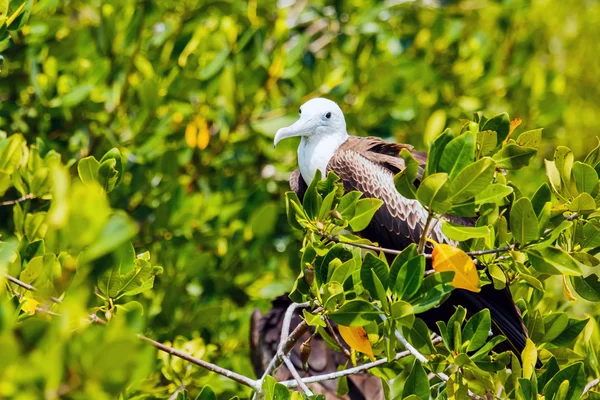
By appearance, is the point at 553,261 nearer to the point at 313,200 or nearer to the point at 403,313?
the point at 403,313

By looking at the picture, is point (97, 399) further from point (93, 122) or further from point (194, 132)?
point (194, 132)

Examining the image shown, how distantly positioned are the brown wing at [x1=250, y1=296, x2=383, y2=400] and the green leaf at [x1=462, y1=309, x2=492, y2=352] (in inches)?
44.1

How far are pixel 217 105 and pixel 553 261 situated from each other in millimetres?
2072

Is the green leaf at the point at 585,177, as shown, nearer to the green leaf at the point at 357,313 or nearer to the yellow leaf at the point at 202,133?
the green leaf at the point at 357,313

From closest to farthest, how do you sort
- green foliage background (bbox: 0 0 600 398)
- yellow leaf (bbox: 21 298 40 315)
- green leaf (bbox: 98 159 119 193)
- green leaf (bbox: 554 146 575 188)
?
yellow leaf (bbox: 21 298 40 315), green leaf (bbox: 98 159 119 193), green leaf (bbox: 554 146 575 188), green foliage background (bbox: 0 0 600 398)

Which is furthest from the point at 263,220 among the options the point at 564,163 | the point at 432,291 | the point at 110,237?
the point at 110,237

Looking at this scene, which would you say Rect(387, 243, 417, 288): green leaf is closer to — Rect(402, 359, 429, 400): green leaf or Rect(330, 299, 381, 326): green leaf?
Rect(330, 299, 381, 326): green leaf

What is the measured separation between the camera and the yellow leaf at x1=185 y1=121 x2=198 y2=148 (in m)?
3.34

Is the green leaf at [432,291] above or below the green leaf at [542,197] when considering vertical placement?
below

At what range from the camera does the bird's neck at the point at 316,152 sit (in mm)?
2838

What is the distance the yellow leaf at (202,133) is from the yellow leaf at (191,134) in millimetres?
18

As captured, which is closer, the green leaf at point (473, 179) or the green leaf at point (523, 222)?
the green leaf at point (473, 179)

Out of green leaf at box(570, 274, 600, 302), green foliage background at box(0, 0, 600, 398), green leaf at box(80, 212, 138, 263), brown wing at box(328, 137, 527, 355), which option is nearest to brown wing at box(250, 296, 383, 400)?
green foliage background at box(0, 0, 600, 398)

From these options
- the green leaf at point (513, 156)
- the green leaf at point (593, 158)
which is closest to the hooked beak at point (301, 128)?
the green leaf at point (513, 156)
